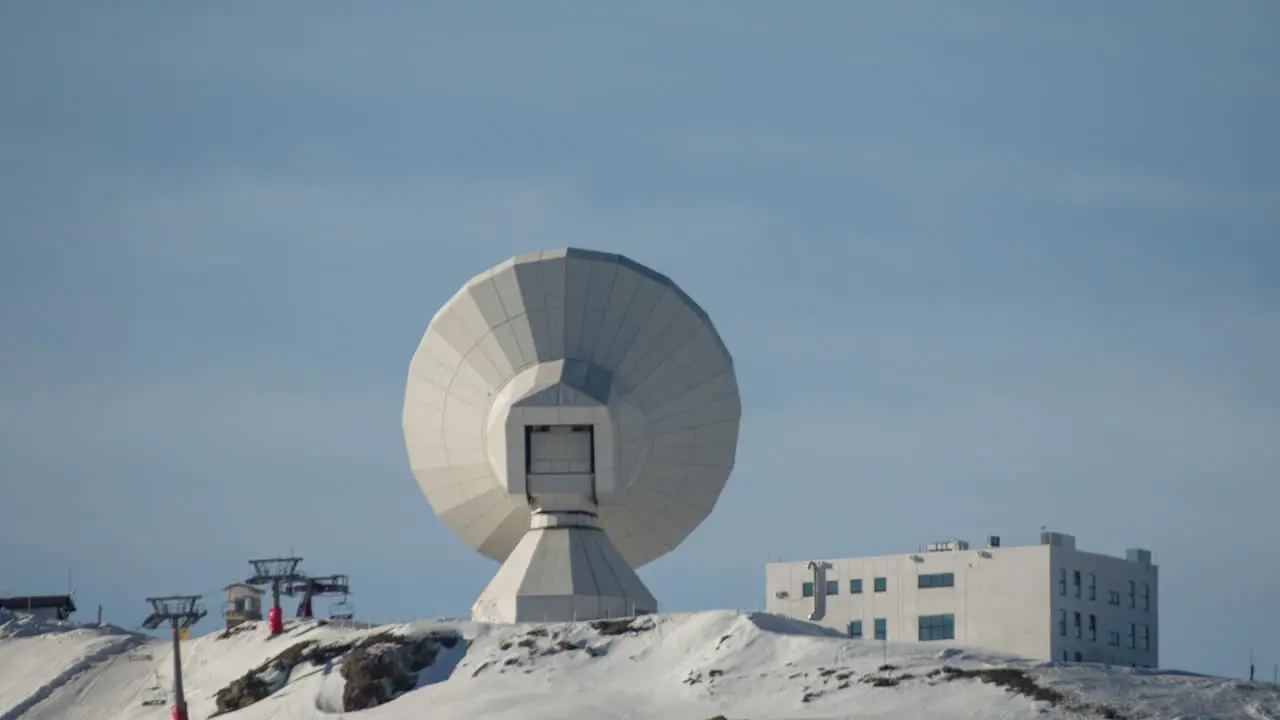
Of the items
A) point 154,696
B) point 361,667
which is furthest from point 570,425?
point 154,696

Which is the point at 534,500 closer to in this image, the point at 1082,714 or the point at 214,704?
the point at 214,704

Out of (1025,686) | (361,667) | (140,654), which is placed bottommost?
(140,654)

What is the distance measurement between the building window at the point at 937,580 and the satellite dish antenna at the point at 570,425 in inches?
830

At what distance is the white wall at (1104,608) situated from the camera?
4424 inches

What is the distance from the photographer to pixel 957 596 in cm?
11475

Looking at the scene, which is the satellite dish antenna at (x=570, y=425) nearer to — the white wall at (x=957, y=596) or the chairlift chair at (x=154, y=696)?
the chairlift chair at (x=154, y=696)

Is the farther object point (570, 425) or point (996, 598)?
point (996, 598)

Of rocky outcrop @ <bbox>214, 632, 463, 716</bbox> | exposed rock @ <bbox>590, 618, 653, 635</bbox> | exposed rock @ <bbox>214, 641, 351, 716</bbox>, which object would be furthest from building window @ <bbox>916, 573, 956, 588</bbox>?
exposed rock @ <bbox>214, 641, 351, 716</bbox>

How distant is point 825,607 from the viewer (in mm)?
118938

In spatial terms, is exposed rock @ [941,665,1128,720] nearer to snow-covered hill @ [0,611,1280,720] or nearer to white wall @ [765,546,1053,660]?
snow-covered hill @ [0,611,1280,720]

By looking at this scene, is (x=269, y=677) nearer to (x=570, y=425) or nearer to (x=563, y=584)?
(x=563, y=584)

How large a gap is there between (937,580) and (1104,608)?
7.38 meters

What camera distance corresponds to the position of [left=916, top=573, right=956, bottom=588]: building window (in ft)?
378

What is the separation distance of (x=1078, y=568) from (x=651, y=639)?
3392cm
